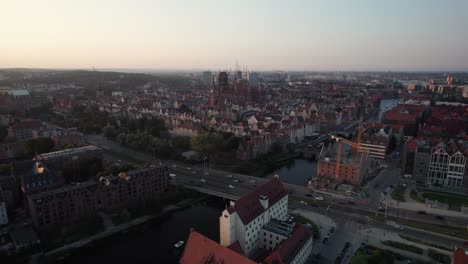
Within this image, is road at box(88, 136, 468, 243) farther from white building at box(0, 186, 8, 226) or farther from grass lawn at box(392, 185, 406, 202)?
white building at box(0, 186, 8, 226)

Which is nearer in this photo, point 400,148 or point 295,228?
point 295,228

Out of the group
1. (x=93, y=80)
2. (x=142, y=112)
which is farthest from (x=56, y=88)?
A: (x=142, y=112)

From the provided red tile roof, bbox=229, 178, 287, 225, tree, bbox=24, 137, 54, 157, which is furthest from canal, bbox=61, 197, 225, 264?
tree, bbox=24, 137, 54, 157

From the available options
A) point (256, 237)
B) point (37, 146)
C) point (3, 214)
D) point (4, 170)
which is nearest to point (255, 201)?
point (256, 237)

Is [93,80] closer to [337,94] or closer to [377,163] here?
[337,94]

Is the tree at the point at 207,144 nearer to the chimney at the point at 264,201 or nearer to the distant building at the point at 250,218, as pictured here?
the distant building at the point at 250,218

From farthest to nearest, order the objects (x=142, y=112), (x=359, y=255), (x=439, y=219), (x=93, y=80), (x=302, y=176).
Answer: (x=93, y=80)
(x=142, y=112)
(x=302, y=176)
(x=439, y=219)
(x=359, y=255)
